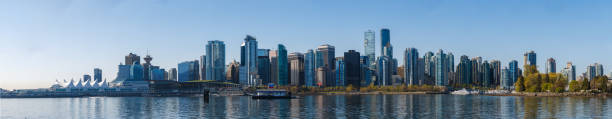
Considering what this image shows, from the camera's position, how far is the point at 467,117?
9250 cm

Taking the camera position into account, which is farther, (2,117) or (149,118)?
(2,117)

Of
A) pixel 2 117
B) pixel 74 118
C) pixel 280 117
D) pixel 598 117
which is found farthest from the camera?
pixel 2 117

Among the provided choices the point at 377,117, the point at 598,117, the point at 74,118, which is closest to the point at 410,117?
the point at 377,117

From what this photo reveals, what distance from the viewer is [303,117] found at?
97.9 metres

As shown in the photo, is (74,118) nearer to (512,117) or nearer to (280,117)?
(280,117)

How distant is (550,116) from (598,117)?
6747mm

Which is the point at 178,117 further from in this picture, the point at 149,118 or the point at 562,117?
the point at 562,117

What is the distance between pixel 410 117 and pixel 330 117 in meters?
13.1

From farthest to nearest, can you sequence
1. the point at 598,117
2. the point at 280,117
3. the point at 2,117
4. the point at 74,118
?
the point at 2,117, the point at 74,118, the point at 280,117, the point at 598,117

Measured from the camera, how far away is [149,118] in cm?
9744

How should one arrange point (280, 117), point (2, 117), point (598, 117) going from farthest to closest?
point (2, 117)
point (280, 117)
point (598, 117)

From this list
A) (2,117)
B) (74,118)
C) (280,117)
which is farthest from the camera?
(2,117)

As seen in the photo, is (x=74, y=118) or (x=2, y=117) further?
(x=2, y=117)

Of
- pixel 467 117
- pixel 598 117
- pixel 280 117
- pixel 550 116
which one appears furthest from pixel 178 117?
pixel 598 117
